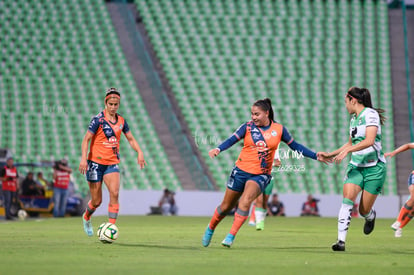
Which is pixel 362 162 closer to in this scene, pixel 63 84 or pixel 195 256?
pixel 195 256

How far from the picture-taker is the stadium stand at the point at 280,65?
32438mm

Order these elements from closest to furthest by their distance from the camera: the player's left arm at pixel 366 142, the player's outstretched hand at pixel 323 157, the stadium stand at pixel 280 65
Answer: the player's left arm at pixel 366 142 < the player's outstretched hand at pixel 323 157 < the stadium stand at pixel 280 65

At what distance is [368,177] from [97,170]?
13.8 ft

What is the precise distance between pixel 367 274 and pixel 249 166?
12.1 feet

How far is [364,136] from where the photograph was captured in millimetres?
10336

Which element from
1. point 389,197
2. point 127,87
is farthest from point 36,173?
point 389,197

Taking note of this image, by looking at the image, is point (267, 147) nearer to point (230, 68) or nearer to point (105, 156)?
point (105, 156)

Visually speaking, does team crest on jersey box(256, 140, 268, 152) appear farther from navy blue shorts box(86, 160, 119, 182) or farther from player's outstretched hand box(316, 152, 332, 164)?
navy blue shorts box(86, 160, 119, 182)

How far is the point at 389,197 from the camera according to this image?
96.2 ft

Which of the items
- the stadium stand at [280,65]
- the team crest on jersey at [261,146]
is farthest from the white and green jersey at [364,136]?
the stadium stand at [280,65]

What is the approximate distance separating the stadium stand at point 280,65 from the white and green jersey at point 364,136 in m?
20.2

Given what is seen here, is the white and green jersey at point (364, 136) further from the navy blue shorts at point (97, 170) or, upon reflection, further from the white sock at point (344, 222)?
the navy blue shorts at point (97, 170)

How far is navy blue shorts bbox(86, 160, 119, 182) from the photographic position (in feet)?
39.8

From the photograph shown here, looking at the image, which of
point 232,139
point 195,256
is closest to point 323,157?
point 232,139
